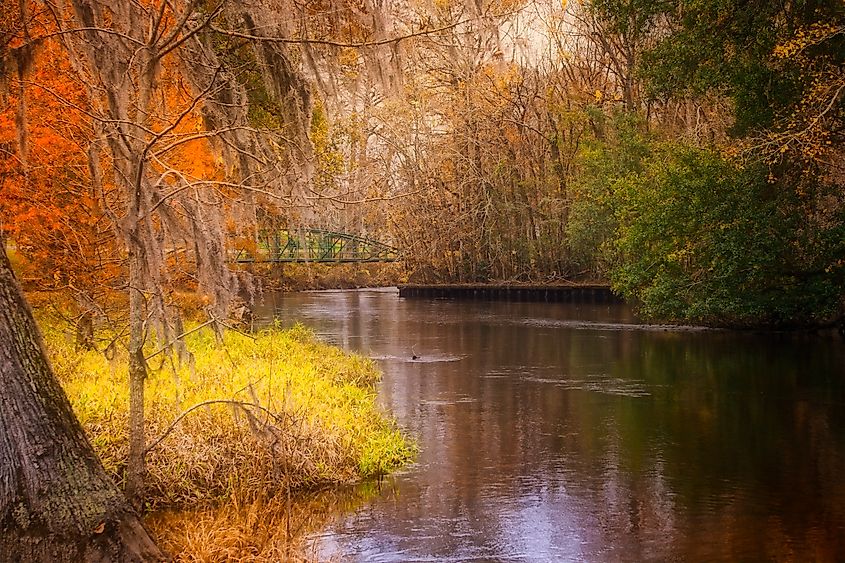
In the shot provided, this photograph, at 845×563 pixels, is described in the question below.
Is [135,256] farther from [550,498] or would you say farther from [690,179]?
[690,179]

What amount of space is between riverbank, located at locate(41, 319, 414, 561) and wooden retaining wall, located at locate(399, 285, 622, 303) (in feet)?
79.9

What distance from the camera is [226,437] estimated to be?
30.2 feet

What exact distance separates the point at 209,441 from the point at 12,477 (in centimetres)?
370

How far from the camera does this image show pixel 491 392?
15.8 meters

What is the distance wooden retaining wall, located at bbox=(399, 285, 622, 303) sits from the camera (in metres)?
36.1

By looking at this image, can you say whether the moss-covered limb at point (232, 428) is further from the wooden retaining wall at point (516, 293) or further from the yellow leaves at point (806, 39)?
the wooden retaining wall at point (516, 293)

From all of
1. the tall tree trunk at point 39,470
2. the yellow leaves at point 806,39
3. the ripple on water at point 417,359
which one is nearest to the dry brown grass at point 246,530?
the tall tree trunk at point 39,470

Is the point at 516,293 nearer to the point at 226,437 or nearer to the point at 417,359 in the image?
the point at 417,359

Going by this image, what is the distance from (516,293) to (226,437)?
3029 centimetres

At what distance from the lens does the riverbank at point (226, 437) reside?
317 inches

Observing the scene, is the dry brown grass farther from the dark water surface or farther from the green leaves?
the green leaves

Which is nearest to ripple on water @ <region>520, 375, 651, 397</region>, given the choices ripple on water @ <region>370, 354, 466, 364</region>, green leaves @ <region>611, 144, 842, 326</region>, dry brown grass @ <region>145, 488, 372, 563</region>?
ripple on water @ <region>370, 354, 466, 364</region>

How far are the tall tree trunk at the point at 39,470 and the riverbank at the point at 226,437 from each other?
1.23m

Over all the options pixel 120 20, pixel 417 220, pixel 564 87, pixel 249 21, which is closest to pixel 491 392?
pixel 249 21
